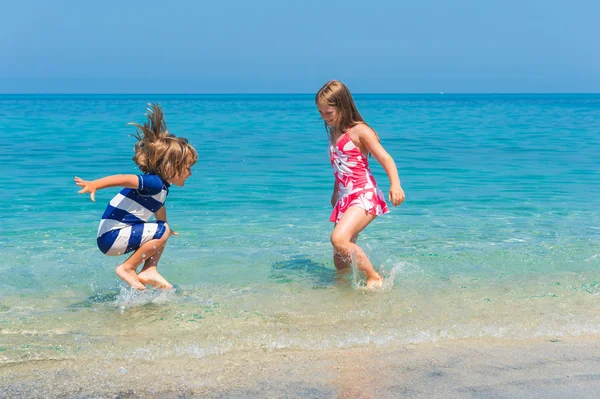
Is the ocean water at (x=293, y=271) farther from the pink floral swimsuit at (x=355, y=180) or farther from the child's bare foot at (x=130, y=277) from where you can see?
the pink floral swimsuit at (x=355, y=180)

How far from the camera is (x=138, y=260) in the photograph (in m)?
4.38

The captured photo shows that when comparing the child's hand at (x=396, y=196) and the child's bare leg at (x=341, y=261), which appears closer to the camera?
the child's hand at (x=396, y=196)

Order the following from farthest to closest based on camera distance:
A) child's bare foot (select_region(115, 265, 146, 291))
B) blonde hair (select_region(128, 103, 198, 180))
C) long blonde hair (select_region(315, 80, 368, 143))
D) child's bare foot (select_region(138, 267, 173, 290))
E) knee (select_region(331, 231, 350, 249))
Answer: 1. long blonde hair (select_region(315, 80, 368, 143))
2. knee (select_region(331, 231, 350, 249))
3. child's bare foot (select_region(138, 267, 173, 290))
4. child's bare foot (select_region(115, 265, 146, 291))
5. blonde hair (select_region(128, 103, 198, 180))

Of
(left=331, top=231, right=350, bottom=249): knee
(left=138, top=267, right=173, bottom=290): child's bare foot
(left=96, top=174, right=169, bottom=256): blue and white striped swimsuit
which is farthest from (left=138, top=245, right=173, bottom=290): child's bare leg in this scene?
(left=331, top=231, right=350, bottom=249): knee

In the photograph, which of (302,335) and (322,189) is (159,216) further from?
(322,189)

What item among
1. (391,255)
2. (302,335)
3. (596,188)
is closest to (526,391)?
(302,335)

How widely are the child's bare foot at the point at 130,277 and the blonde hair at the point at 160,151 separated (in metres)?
0.65

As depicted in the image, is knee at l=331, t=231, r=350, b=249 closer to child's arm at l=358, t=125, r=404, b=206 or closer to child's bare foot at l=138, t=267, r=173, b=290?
child's arm at l=358, t=125, r=404, b=206

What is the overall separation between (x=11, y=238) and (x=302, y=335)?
3.82 metres

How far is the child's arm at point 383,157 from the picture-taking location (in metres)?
4.52

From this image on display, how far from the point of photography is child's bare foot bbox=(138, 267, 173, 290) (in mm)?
4437

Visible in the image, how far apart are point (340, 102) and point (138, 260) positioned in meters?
1.72

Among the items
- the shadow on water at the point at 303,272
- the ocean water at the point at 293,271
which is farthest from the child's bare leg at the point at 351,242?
the shadow on water at the point at 303,272

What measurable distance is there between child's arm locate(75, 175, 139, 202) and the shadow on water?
4.66 feet
